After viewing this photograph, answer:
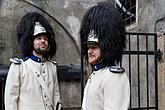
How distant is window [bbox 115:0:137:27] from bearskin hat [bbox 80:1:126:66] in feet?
10.3

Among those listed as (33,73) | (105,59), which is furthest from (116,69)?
(33,73)

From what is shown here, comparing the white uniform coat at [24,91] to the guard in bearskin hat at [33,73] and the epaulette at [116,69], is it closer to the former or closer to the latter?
the guard in bearskin hat at [33,73]

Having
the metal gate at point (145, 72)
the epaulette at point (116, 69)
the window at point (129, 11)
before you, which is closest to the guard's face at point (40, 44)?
the epaulette at point (116, 69)

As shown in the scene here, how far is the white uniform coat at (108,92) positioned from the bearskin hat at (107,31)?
11 centimetres

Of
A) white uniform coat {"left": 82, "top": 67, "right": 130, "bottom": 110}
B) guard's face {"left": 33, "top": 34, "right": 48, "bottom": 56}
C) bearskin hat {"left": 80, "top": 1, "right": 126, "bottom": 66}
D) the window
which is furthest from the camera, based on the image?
the window

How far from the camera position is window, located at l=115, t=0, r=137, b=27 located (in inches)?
226

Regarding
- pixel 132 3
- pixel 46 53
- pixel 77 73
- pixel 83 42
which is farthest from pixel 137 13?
pixel 83 42

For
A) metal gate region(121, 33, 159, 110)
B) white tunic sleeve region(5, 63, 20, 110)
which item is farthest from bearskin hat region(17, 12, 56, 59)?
metal gate region(121, 33, 159, 110)

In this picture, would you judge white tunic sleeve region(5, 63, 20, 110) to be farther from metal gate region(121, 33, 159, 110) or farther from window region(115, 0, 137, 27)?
window region(115, 0, 137, 27)

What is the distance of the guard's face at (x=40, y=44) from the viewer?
3.14m

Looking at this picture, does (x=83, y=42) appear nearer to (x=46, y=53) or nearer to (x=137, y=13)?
(x=46, y=53)

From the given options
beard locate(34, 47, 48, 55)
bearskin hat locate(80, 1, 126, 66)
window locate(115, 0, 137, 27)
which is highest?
window locate(115, 0, 137, 27)

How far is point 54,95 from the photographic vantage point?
319 centimetres

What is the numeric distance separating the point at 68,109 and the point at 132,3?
7.66 ft
